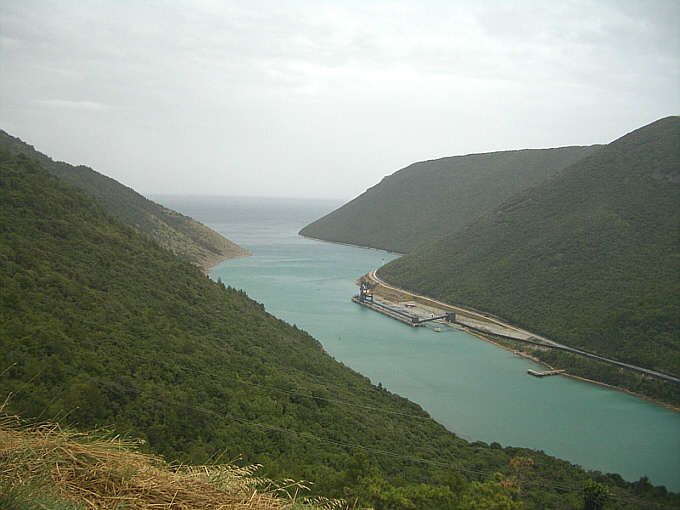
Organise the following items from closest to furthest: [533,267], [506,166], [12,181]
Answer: [12,181]
[533,267]
[506,166]

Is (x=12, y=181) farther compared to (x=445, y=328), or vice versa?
(x=445, y=328)

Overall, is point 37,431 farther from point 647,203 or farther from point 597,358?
point 647,203

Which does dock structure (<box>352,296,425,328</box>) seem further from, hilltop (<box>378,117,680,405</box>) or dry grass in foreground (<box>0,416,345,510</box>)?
dry grass in foreground (<box>0,416,345,510</box>)

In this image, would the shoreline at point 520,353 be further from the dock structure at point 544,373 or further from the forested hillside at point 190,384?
the forested hillside at point 190,384

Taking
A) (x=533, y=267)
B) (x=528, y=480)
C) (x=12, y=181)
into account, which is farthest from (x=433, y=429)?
(x=533, y=267)

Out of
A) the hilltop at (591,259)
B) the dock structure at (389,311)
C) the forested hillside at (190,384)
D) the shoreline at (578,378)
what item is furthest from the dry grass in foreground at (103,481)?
the dock structure at (389,311)

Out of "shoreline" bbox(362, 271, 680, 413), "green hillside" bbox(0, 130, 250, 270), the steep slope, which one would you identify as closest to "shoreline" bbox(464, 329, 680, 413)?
"shoreline" bbox(362, 271, 680, 413)
